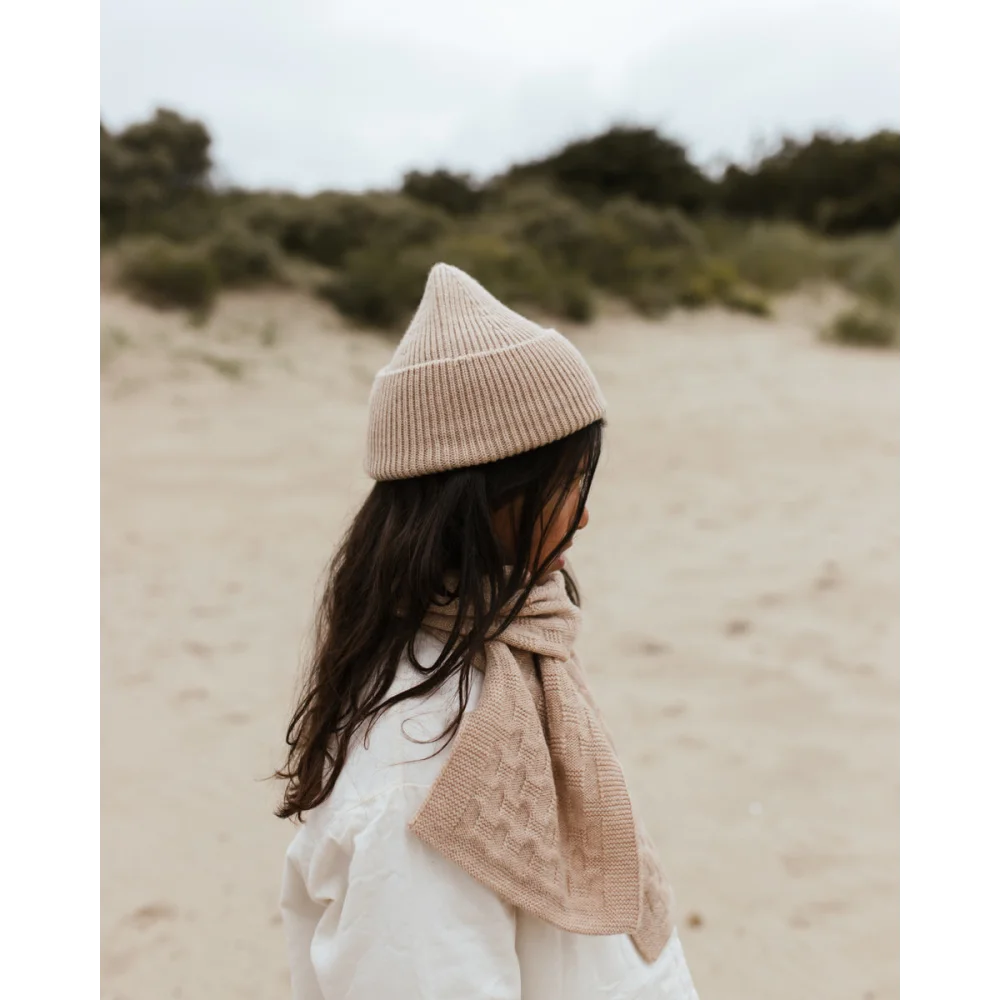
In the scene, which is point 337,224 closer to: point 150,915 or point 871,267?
point 871,267

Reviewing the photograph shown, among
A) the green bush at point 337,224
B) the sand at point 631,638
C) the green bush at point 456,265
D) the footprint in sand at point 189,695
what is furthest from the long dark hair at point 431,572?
the green bush at point 337,224

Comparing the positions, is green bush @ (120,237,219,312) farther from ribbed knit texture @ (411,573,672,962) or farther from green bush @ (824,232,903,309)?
ribbed knit texture @ (411,573,672,962)

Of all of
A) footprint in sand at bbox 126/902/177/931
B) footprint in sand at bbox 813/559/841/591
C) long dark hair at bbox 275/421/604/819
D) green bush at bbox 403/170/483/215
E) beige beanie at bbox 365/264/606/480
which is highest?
green bush at bbox 403/170/483/215

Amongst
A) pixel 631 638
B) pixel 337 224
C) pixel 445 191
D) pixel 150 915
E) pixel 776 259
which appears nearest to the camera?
pixel 150 915

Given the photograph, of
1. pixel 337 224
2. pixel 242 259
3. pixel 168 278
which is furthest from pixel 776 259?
pixel 168 278

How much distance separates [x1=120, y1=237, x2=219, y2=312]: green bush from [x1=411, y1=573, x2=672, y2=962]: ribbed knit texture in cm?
890

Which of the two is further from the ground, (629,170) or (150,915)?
(629,170)

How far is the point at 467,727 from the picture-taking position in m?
1.07

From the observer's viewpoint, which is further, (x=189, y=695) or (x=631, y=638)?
(x=631, y=638)

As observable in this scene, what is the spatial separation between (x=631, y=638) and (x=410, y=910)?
356cm

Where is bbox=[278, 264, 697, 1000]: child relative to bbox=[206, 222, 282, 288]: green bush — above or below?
below

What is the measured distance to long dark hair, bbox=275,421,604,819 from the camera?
1160 millimetres

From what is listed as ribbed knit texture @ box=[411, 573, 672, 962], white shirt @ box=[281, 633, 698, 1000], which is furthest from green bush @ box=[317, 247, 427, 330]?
white shirt @ box=[281, 633, 698, 1000]
